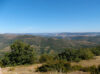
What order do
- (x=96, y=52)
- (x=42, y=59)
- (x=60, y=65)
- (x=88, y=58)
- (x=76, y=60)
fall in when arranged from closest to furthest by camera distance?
(x=60, y=65) < (x=76, y=60) < (x=88, y=58) < (x=42, y=59) < (x=96, y=52)

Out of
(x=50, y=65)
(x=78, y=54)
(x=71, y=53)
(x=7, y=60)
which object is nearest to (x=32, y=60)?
(x=7, y=60)

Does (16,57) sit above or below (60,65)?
below

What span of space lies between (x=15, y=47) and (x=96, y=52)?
19.4 m

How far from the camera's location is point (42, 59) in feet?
72.9

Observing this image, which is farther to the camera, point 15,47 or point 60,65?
point 15,47

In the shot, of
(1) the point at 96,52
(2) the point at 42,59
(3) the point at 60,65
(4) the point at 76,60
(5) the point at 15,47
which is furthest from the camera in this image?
(1) the point at 96,52

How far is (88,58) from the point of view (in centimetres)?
1852

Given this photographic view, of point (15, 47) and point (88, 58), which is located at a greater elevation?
point (15, 47)

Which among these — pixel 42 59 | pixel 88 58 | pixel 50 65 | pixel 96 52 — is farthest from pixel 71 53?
pixel 50 65

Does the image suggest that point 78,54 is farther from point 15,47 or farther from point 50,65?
point 15,47

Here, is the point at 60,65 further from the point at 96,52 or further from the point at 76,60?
the point at 96,52

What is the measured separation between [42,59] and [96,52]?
44.5ft

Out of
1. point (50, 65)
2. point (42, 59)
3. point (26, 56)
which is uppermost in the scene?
point (50, 65)

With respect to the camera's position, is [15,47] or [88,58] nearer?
[88,58]
